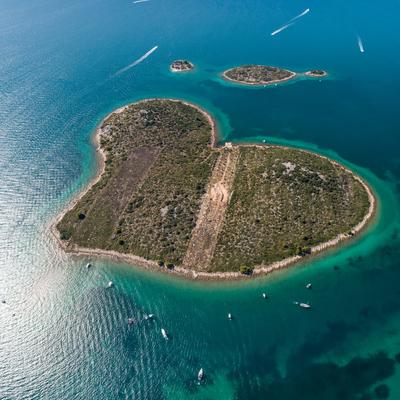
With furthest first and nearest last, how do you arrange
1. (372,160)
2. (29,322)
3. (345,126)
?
1. (345,126)
2. (372,160)
3. (29,322)

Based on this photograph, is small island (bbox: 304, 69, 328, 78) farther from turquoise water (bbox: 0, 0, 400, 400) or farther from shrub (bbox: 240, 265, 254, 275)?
shrub (bbox: 240, 265, 254, 275)

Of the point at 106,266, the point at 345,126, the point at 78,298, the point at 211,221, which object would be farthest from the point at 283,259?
the point at 345,126

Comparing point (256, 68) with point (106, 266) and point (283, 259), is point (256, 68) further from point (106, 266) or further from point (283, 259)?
point (106, 266)

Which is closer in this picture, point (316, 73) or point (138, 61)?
point (316, 73)

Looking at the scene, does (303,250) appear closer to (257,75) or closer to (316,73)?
(257,75)

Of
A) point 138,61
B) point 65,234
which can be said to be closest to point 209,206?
point 65,234

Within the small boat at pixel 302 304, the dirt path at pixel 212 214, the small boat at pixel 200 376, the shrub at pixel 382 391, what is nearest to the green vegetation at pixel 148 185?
the dirt path at pixel 212 214
